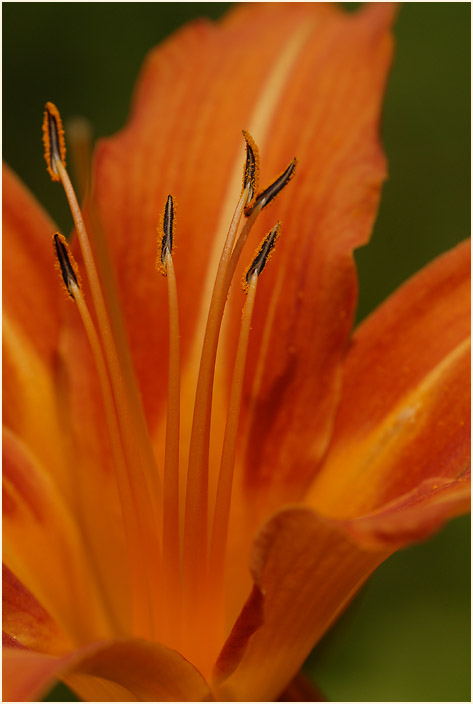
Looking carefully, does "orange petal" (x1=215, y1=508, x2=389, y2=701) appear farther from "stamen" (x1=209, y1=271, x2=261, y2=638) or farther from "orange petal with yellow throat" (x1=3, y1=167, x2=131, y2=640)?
"orange petal with yellow throat" (x1=3, y1=167, x2=131, y2=640)

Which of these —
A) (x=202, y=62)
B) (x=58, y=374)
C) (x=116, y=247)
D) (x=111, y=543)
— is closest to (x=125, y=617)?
(x=111, y=543)

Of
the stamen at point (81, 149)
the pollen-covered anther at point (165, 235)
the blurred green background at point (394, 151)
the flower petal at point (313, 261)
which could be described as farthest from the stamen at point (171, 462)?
the blurred green background at point (394, 151)

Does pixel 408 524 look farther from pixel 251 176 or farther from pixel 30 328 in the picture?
pixel 30 328

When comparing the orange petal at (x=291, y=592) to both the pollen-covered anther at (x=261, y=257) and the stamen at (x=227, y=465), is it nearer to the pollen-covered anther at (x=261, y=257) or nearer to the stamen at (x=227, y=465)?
the stamen at (x=227, y=465)

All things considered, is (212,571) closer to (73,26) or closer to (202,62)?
(202,62)

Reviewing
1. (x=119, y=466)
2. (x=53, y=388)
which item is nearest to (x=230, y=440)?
(x=119, y=466)
